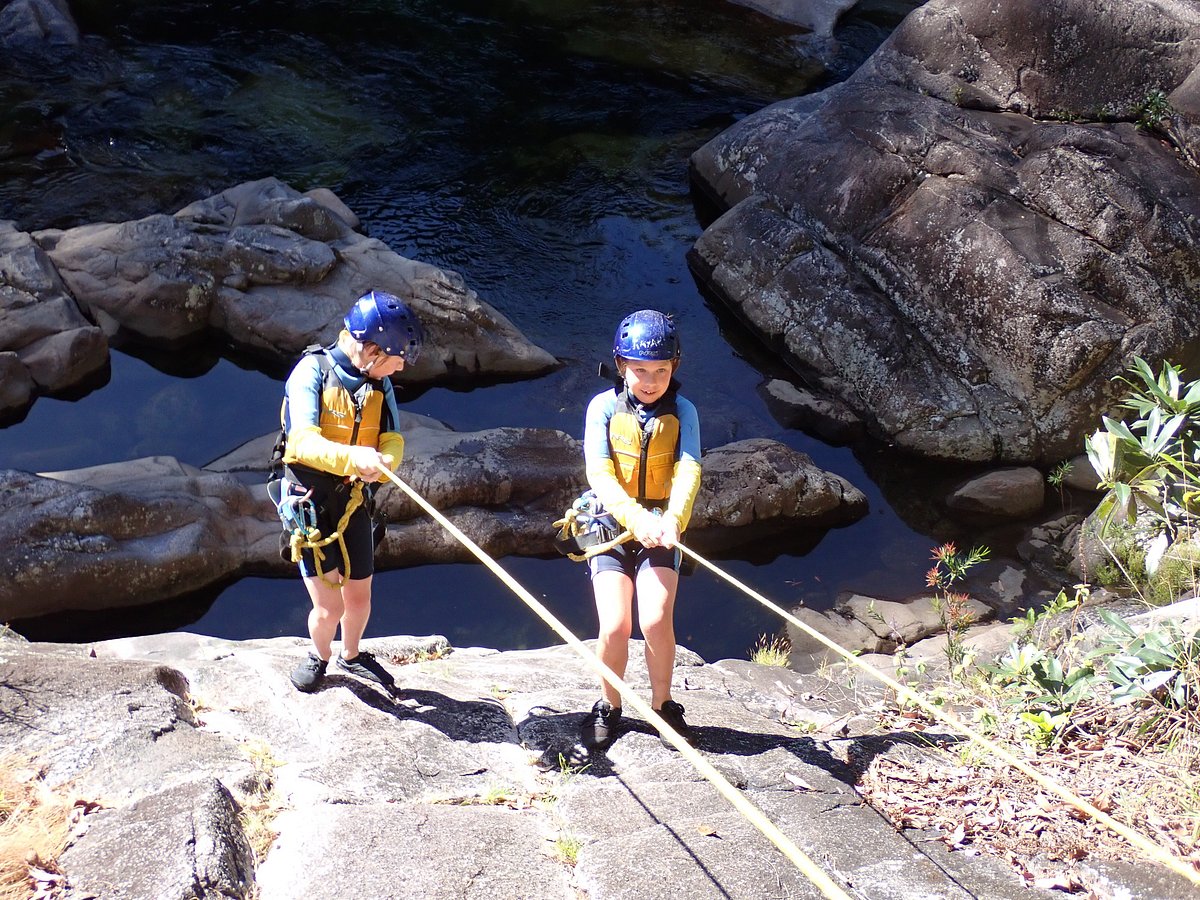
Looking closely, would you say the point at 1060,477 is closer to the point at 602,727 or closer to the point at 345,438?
the point at 602,727

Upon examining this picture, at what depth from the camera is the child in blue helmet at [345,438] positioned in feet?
13.7

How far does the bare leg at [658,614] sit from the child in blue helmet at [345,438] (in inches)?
44.6

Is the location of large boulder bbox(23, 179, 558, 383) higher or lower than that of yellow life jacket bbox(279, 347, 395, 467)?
lower

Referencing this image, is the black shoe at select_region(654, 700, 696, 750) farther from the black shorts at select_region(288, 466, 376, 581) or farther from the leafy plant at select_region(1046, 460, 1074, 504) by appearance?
the leafy plant at select_region(1046, 460, 1074, 504)

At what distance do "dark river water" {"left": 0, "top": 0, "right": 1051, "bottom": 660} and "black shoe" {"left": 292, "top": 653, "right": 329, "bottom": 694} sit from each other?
2.94 metres

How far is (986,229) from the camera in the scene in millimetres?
10203

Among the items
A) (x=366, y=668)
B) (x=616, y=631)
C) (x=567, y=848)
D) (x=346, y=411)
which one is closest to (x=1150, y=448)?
(x=616, y=631)

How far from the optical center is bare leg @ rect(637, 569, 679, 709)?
4070mm

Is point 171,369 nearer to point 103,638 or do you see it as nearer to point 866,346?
point 103,638

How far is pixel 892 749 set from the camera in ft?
14.1

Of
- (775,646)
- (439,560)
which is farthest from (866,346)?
(439,560)

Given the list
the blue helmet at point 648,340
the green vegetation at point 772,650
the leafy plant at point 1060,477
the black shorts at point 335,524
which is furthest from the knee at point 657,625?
the leafy plant at point 1060,477

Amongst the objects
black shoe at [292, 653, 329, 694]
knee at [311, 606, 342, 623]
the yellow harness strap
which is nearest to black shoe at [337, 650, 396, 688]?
black shoe at [292, 653, 329, 694]

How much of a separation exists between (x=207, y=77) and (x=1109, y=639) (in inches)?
563
